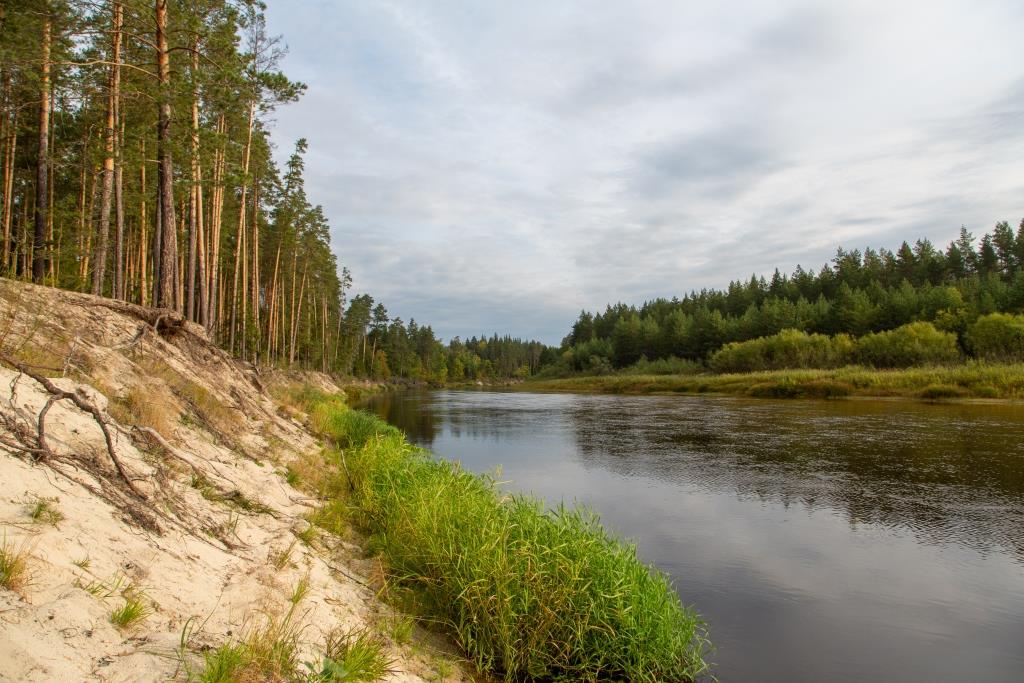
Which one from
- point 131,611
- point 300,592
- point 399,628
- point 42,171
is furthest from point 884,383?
point 42,171

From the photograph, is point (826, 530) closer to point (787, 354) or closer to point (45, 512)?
point (45, 512)

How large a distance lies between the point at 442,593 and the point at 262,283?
156 feet

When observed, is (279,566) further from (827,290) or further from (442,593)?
(827,290)

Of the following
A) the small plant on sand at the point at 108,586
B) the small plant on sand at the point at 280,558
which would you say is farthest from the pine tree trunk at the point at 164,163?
the small plant on sand at the point at 108,586

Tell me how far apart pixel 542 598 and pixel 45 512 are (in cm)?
417

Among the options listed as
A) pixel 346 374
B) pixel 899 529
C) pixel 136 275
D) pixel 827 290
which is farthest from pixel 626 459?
pixel 827 290

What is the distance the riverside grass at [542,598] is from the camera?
525 centimetres

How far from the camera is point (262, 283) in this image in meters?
47.9

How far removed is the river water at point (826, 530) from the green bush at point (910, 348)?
25354 mm

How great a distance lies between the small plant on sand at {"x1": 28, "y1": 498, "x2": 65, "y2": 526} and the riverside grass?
3.35 m

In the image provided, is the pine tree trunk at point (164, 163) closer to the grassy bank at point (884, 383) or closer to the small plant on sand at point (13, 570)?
the small plant on sand at point (13, 570)

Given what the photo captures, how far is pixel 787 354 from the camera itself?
5897 centimetres

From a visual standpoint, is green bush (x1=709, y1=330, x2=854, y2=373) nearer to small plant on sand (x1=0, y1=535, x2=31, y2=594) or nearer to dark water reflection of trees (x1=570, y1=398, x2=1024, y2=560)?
dark water reflection of trees (x1=570, y1=398, x2=1024, y2=560)

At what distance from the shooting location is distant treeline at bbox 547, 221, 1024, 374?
47.8 metres
